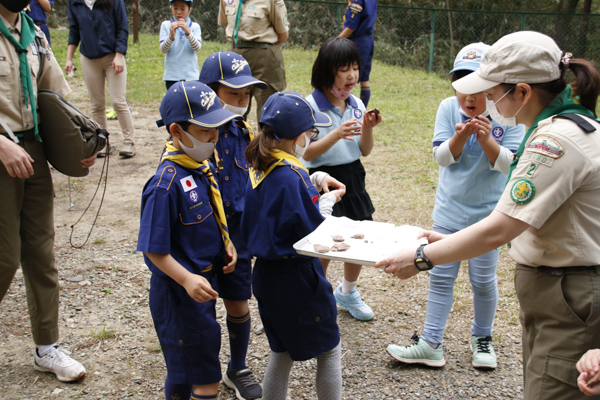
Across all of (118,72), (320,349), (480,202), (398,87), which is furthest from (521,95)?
(398,87)

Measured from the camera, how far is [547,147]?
5.57ft

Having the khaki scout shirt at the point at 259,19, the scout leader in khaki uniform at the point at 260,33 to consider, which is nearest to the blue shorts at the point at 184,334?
the scout leader in khaki uniform at the point at 260,33

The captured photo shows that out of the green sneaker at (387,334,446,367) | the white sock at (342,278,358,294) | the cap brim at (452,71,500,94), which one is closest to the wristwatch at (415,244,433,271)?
the cap brim at (452,71,500,94)

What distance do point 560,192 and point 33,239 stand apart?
2.59 meters

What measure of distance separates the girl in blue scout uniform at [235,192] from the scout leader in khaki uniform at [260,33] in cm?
316

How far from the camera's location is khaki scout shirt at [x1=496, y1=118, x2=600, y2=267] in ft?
5.51

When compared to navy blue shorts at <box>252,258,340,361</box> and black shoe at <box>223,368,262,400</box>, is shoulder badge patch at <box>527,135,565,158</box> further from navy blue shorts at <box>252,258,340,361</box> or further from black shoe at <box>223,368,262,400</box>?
black shoe at <box>223,368,262,400</box>

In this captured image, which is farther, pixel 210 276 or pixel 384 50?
pixel 384 50

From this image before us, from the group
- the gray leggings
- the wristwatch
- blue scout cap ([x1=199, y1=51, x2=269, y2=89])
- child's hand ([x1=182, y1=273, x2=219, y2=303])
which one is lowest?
the gray leggings

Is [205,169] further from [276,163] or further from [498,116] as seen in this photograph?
[498,116]

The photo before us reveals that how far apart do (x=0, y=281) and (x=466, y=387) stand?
2.62 meters

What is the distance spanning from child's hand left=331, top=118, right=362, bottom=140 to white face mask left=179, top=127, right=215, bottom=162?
0.86m

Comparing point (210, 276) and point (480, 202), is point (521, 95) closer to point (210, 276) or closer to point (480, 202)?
point (480, 202)

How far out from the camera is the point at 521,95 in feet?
6.23
